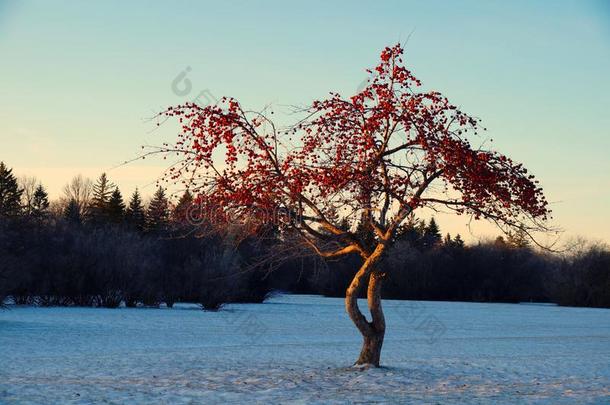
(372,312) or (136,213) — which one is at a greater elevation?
(136,213)

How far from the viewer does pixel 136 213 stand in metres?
83.4

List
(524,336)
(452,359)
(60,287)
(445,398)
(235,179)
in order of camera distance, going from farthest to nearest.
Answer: (60,287) < (524,336) < (452,359) < (235,179) < (445,398)

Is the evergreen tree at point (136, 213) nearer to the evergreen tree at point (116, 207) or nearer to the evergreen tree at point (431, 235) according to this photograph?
the evergreen tree at point (116, 207)

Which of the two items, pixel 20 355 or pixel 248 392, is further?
pixel 20 355

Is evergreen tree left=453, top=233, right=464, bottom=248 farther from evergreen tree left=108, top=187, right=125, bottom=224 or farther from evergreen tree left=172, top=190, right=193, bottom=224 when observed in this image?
evergreen tree left=172, top=190, right=193, bottom=224

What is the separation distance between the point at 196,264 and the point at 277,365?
30665 millimetres

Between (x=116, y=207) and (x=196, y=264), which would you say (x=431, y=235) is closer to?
(x=116, y=207)

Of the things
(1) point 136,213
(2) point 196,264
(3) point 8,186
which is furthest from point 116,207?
(2) point 196,264

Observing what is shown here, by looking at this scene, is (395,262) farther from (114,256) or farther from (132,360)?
(132,360)

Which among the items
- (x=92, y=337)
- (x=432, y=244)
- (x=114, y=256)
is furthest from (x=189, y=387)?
(x=432, y=244)

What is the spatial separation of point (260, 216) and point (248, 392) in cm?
376

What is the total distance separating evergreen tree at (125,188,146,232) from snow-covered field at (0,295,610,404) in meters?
49.3

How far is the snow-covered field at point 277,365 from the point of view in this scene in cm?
1270

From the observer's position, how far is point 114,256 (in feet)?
147
